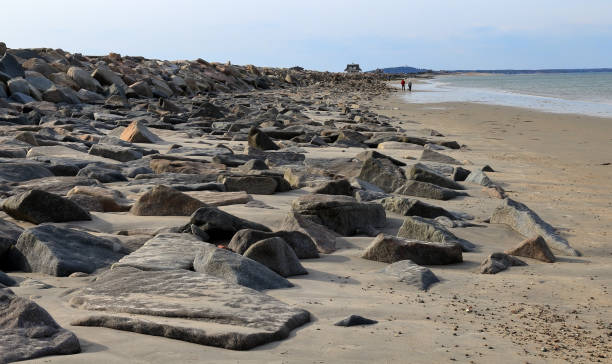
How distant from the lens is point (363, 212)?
436cm

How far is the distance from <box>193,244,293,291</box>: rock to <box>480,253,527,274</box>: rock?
112 centimetres

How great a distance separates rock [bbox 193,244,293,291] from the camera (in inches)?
110

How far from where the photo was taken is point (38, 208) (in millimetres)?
3863

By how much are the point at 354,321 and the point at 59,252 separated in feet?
4.78

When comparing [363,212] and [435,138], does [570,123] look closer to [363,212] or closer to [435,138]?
[435,138]

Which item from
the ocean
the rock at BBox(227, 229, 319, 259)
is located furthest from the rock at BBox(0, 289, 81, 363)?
the ocean

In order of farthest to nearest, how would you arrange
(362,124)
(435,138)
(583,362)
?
1. (362,124)
2. (435,138)
3. (583,362)

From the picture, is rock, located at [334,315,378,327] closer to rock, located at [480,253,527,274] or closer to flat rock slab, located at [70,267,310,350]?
flat rock slab, located at [70,267,310,350]

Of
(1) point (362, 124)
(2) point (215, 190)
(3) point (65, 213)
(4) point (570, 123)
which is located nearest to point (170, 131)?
(1) point (362, 124)

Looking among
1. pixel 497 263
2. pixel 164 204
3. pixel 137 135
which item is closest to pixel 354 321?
pixel 497 263

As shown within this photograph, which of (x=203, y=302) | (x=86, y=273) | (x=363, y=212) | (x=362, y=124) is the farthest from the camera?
(x=362, y=124)

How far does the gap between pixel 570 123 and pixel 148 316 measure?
15.1 metres

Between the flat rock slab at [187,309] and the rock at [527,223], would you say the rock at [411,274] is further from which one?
the rock at [527,223]

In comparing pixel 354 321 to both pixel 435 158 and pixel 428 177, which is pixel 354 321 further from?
pixel 435 158
